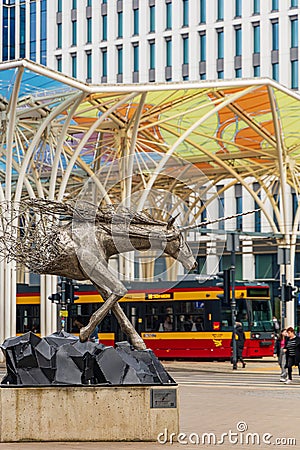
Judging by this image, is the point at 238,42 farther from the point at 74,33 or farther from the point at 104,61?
the point at 74,33

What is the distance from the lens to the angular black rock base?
14742mm

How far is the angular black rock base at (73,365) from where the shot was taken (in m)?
14.7

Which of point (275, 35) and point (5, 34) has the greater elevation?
point (5, 34)

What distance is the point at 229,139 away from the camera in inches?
1976

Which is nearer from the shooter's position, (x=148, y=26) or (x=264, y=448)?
(x=264, y=448)

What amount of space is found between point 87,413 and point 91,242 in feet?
8.66

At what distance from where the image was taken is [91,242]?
51.0ft

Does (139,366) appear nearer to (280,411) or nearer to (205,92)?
(280,411)

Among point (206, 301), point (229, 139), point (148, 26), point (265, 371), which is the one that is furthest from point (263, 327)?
point (148, 26)

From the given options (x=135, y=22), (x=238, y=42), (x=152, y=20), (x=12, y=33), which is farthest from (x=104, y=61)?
(x=238, y=42)

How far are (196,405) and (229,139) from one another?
3119cm

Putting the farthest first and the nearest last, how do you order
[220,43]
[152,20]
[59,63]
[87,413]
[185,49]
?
[59,63], [152,20], [185,49], [220,43], [87,413]

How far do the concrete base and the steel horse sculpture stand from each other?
1042 millimetres

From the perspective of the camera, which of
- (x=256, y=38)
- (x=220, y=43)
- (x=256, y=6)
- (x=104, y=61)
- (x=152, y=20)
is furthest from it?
(x=104, y=61)
